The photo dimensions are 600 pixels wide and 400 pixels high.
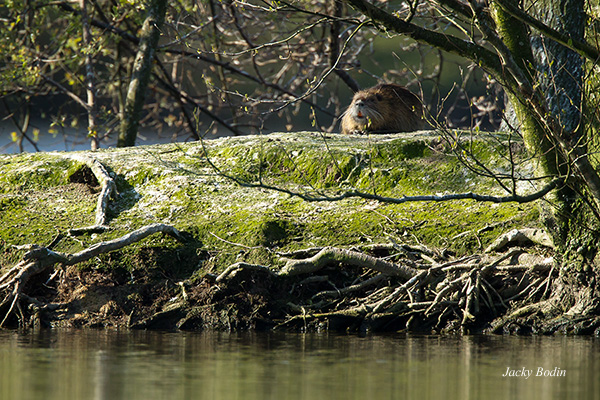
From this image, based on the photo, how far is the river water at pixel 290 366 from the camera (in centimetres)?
378

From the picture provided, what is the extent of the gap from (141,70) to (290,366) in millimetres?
7530

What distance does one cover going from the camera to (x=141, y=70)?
11141 millimetres

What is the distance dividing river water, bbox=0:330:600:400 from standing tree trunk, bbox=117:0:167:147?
5.57 metres

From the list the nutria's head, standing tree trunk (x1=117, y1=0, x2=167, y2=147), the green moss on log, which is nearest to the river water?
the green moss on log

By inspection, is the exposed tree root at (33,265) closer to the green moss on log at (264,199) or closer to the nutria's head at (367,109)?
the green moss on log at (264,199)

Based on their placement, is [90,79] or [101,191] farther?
[90,79]

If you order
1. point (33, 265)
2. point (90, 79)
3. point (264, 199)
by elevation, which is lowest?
point (33, 265)

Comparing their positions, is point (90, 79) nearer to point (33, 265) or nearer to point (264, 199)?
point (264, 199)

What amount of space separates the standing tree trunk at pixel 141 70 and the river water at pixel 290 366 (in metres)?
5.57

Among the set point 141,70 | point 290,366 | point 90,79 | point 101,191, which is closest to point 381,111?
point 141,70

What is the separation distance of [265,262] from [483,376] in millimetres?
2867

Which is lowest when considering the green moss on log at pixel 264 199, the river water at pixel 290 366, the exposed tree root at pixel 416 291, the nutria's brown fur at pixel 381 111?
the river water at pixel 290 366

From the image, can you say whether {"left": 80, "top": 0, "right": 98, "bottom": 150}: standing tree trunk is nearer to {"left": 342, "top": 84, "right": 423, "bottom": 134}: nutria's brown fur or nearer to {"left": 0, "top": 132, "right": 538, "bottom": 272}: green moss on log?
{"left": 0, "top": 132, "right": 538, "bottom": 272}: green moss on log

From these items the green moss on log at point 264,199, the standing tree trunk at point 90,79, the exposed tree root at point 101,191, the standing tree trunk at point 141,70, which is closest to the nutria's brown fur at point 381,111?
the green moss on log at point 264,199
